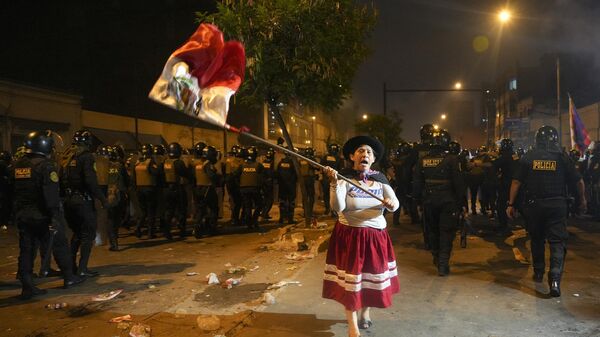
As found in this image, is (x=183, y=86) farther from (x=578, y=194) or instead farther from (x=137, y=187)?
(x=137, y=187)

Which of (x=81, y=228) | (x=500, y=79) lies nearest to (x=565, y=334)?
(x=81, y=228)

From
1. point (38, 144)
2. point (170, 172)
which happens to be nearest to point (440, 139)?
point (38, 144)

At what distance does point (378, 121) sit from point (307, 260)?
87.0 feet

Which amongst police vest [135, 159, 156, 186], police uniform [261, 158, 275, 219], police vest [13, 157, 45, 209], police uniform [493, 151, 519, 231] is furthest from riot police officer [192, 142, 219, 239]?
police uniform [493, 151, 519, 231]

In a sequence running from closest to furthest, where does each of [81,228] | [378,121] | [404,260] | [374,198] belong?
[374,198] < [81,228] < [404,260] < [378,121]

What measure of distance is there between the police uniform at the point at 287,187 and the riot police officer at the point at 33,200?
7218 mm

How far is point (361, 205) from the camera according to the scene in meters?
4.20

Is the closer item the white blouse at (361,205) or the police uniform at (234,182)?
the white blouse at (361,205)

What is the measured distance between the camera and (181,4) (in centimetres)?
3378

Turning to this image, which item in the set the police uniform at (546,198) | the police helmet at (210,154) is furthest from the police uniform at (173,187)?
the police uniform at (546,198)

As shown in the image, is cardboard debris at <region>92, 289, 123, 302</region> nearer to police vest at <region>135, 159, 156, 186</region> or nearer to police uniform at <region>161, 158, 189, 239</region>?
police uniform at <region>161, 158, 189, 239</region>

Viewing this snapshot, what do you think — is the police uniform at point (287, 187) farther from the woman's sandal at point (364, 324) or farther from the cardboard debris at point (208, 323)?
the woman's sandal at point (364, 324)

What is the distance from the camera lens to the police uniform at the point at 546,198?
5.83 m

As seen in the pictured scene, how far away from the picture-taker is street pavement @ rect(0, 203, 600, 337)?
15.7 ft
